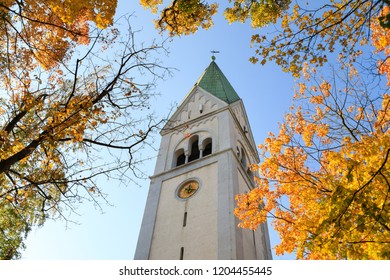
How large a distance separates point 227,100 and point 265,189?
56.4 feet

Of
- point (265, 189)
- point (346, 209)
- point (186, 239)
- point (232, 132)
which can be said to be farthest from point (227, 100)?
point (346, 209)

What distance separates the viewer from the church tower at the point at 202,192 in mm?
16938

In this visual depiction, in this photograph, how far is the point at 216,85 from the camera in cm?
3294

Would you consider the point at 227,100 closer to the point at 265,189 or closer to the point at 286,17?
the point at 265,189

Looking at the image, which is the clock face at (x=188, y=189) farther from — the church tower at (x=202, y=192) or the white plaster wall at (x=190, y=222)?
the white plaster wall at (x=190, y=222)

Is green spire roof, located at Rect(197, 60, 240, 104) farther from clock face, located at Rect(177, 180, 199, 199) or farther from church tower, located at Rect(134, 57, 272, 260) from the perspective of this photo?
clock face, located at Rect(177, 180, 199, 199)

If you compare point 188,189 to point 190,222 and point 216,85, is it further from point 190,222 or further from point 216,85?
point 216,85

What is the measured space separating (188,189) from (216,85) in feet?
48.2

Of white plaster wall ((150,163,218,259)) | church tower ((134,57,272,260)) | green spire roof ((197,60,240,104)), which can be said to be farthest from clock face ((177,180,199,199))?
green spire roof ((197,60,240,104))

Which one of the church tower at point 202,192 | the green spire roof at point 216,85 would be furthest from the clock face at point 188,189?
the green spire roof at point 216,85

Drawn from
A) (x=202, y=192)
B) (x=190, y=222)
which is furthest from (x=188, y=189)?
(x=190, y=222)

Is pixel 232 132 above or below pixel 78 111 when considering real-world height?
above

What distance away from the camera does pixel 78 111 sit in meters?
8.19

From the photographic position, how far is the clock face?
67.4 ft
